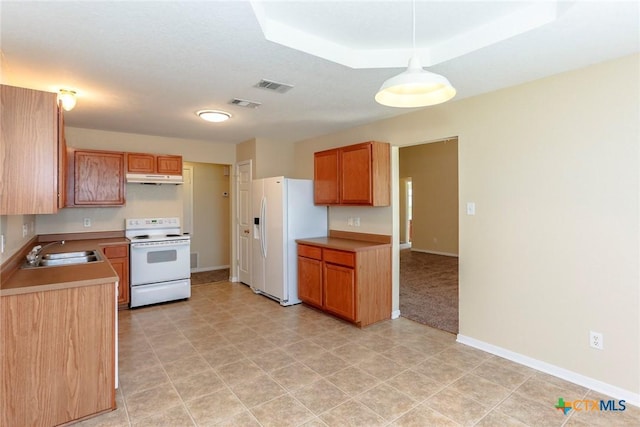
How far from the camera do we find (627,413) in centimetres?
221

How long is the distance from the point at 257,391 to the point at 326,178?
278 cm

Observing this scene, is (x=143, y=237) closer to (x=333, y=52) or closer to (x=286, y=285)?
(x=286, y=285)

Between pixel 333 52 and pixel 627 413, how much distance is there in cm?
317

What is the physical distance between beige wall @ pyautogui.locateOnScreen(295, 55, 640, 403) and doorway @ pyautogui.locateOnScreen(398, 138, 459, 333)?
268cm

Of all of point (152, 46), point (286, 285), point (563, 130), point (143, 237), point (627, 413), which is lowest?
point (627, 413)

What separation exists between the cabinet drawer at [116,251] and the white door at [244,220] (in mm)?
1756

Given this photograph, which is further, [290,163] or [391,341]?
[290,163]

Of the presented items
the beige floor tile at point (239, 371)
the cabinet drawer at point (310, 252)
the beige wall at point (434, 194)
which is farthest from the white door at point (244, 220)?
the beige wall at point (434, 194)

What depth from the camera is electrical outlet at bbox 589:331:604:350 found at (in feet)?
8.18

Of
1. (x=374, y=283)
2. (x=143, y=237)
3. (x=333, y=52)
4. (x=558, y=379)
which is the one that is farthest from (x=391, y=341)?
(x=143, y=237)

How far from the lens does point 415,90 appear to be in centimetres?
195

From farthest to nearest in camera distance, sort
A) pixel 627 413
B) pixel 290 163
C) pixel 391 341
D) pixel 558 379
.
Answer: pixel 290 163
pixel 391 341
pixel 558 379
pixel 627 413

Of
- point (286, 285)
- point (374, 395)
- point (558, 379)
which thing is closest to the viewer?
point (374, 395)

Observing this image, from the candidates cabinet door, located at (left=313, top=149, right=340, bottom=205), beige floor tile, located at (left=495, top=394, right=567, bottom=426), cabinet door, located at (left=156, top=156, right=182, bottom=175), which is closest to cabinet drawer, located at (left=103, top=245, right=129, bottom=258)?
cabinet door, located at (left=156, top=156, right=182, bottom=175)
